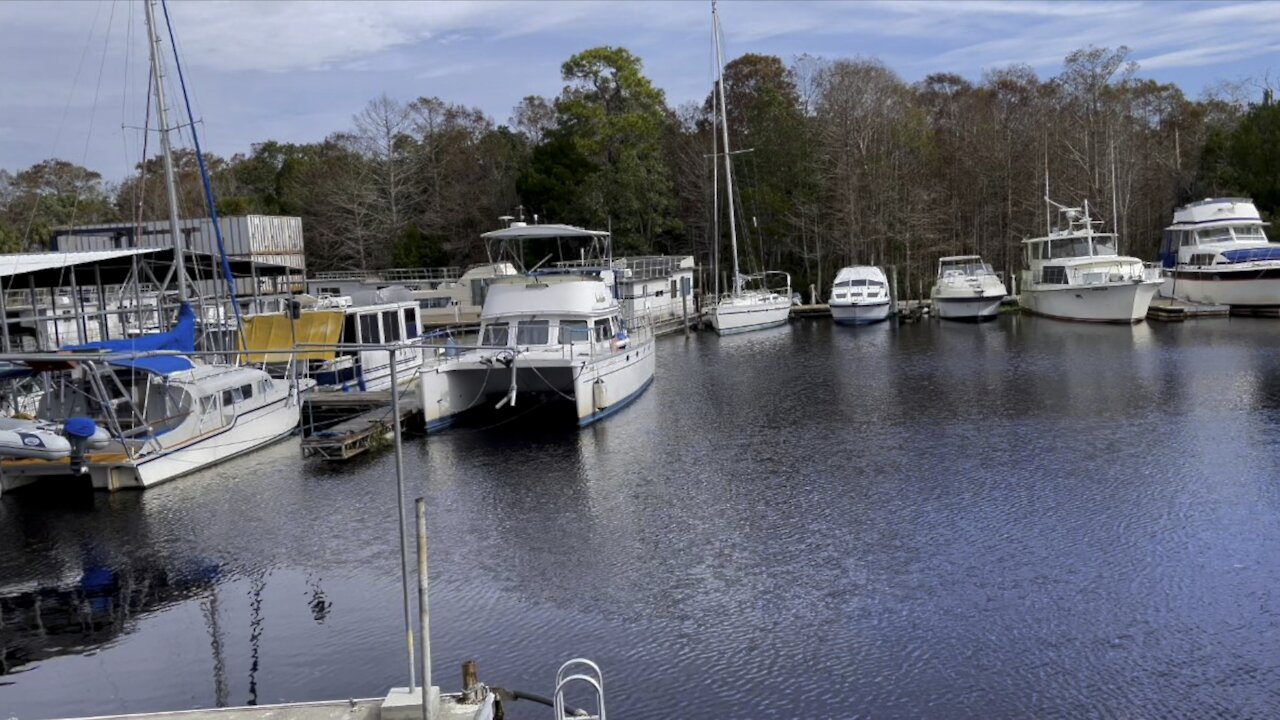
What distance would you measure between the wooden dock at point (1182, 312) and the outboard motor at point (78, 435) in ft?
139

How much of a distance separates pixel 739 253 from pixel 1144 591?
173 feet

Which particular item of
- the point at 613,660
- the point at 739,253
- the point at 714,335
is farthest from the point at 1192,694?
the point at 739,253

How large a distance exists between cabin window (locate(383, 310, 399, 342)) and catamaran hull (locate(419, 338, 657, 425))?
6.78 m

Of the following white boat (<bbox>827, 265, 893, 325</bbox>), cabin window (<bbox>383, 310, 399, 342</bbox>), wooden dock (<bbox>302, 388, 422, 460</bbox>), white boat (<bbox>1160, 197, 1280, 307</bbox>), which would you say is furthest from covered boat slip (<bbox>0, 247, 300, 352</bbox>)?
white boat (<bbox>1160, 197, 1280, 307</bbox>)

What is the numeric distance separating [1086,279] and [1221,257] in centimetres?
691

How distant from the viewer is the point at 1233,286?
4781 cm

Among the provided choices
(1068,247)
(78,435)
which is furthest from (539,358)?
(1068,247)

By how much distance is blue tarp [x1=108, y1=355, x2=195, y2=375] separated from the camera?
22.2m

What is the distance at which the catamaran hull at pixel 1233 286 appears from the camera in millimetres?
46531

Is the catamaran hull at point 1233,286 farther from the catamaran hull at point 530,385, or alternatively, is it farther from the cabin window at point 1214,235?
the catamaran hull at point 530,385

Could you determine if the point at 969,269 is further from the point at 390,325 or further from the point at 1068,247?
the point at 390,325

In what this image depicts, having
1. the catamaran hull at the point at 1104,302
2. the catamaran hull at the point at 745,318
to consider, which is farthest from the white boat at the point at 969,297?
the catamaran hull at the point at 745,318

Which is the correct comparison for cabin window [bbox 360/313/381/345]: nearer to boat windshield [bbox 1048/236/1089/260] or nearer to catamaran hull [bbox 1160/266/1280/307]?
boat windshield [bbox 1048/236/1089/260]

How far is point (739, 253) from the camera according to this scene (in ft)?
218
